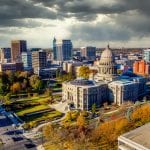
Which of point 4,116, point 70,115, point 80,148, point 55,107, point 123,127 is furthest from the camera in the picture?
point 55,107

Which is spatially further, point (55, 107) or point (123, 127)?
point (55, 107)

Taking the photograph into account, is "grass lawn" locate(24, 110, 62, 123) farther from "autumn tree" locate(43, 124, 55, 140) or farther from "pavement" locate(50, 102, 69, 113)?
"autumn tree" locate(43, 124, 55, 140)

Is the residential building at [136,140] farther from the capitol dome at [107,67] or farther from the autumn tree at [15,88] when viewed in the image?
the autumn tree at [15,88]

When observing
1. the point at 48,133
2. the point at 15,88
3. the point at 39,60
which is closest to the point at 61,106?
the point at 15,88

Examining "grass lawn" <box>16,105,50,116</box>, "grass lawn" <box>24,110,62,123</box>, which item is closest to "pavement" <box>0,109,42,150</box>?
"grass lawn" <box>24,110,62,123</box>

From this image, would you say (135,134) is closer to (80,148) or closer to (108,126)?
(80,148)

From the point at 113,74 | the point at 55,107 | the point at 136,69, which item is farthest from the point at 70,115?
the point at 136,69

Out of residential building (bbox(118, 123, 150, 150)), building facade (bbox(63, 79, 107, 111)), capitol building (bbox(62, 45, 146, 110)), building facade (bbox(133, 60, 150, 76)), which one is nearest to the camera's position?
residential building (bbox(118, 123, 150, 150))
